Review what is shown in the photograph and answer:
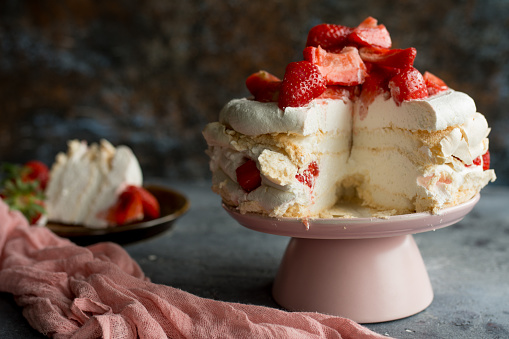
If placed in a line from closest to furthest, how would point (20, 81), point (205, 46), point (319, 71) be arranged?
1. point (319, 71)
2. point (205, 46)
3. point (20, 81)

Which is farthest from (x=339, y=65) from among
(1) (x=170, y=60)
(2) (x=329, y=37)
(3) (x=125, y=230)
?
(1) (x=170, y=60)

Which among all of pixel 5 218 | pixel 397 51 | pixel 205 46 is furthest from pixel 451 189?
pixel 205 46

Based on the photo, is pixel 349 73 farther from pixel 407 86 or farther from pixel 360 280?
pixel 360 280

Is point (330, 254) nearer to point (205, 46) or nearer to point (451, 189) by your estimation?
point (451, 189)

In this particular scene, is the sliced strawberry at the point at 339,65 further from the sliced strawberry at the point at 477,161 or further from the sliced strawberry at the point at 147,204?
the sliced strawberry at the point at 147,204

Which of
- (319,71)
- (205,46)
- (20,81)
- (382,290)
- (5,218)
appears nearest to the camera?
(319,71)

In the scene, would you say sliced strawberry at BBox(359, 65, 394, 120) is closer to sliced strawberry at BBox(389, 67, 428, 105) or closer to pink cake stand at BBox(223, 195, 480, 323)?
sliced strawberry at BBox(389, 67, 428, 105)

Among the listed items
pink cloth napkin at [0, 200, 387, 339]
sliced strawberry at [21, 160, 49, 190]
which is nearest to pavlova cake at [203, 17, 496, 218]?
pink cloth napkin at [0, 200, 387, 339]

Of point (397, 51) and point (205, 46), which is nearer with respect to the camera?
point (397, 51)
